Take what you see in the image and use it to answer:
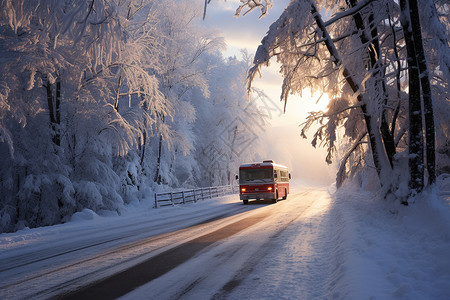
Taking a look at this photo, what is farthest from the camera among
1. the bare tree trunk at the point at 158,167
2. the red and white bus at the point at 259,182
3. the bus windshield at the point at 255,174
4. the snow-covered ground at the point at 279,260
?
the bare tree trunk at the point at 158,167

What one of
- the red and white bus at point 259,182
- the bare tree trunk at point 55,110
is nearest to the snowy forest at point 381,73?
the bare tree trunk at point 55,110

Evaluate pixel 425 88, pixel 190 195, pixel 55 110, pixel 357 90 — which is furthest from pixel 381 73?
pixel 190 195

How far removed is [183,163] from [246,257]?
84.2 feet

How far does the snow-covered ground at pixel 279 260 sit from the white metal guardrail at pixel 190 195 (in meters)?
9.42

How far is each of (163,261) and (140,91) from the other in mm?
11196

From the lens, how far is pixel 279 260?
19.0 feet

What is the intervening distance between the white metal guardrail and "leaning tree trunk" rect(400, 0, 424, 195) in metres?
13.8

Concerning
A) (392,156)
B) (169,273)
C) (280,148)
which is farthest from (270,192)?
(280,148)

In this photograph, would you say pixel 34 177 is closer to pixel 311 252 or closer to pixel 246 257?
pixel 246 257

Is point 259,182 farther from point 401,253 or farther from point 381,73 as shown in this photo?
point 401,253

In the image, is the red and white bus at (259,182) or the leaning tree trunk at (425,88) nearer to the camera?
the leaning tree trunk at (425,88)

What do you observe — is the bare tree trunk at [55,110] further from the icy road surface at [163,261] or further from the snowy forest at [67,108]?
the icy road surface at [163,261]

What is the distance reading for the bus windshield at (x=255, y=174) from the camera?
2112cm

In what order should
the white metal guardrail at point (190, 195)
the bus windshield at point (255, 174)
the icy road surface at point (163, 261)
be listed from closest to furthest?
the icy road surface at point (163, 261)
the white metal guardrail at point (190, 195)
the bus windshield at point (255, 174)
